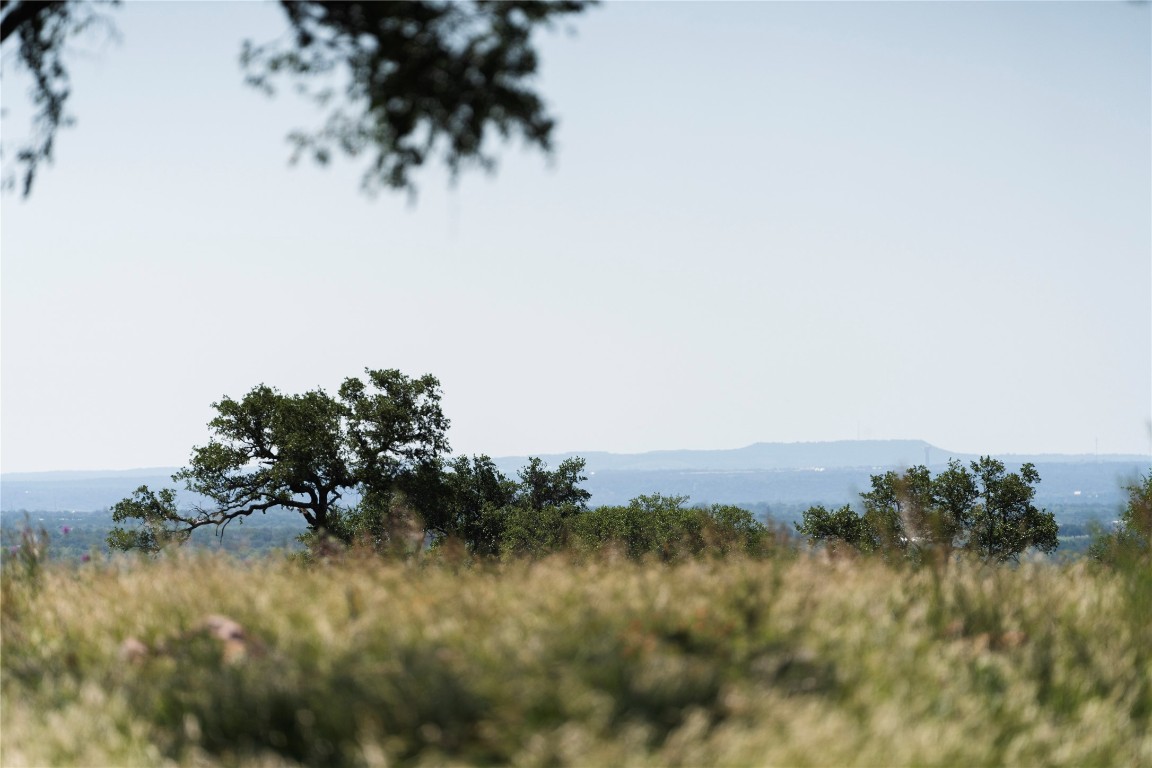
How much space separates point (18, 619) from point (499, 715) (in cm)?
562

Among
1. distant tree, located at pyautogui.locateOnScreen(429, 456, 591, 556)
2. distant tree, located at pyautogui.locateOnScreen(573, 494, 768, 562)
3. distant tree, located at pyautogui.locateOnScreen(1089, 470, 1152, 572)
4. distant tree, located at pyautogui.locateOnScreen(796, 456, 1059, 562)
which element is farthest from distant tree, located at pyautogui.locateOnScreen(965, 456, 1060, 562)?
distant tree, located at pyautogui.locateOnScreen(1089, 470, 1152, 572)

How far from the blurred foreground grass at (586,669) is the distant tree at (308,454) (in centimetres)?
2925

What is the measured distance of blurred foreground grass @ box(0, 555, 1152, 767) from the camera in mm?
5105

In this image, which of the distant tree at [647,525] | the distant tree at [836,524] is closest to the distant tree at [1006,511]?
the distant tree at [836,524]

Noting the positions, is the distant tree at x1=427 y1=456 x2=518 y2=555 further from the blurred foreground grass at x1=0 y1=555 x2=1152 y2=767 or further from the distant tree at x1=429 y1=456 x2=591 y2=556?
the blurred foreground grass at x1=0 y1=555 x2=1152 y2=767

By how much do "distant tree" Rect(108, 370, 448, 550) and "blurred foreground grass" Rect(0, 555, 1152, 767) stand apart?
29250mm

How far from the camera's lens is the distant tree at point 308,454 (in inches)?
1478

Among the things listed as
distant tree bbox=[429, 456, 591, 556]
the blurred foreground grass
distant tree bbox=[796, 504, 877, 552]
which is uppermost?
the blurred foreground grass

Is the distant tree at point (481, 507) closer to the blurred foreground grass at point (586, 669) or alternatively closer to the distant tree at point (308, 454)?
the distant tree at point (308, 454)

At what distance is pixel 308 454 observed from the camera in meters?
37.4

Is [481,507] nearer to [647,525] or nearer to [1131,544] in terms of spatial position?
[647,525]

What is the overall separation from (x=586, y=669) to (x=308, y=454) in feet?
109

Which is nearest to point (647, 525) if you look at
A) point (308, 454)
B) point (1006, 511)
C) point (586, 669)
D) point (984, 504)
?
point (984, 504)

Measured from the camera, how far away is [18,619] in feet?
29.2
